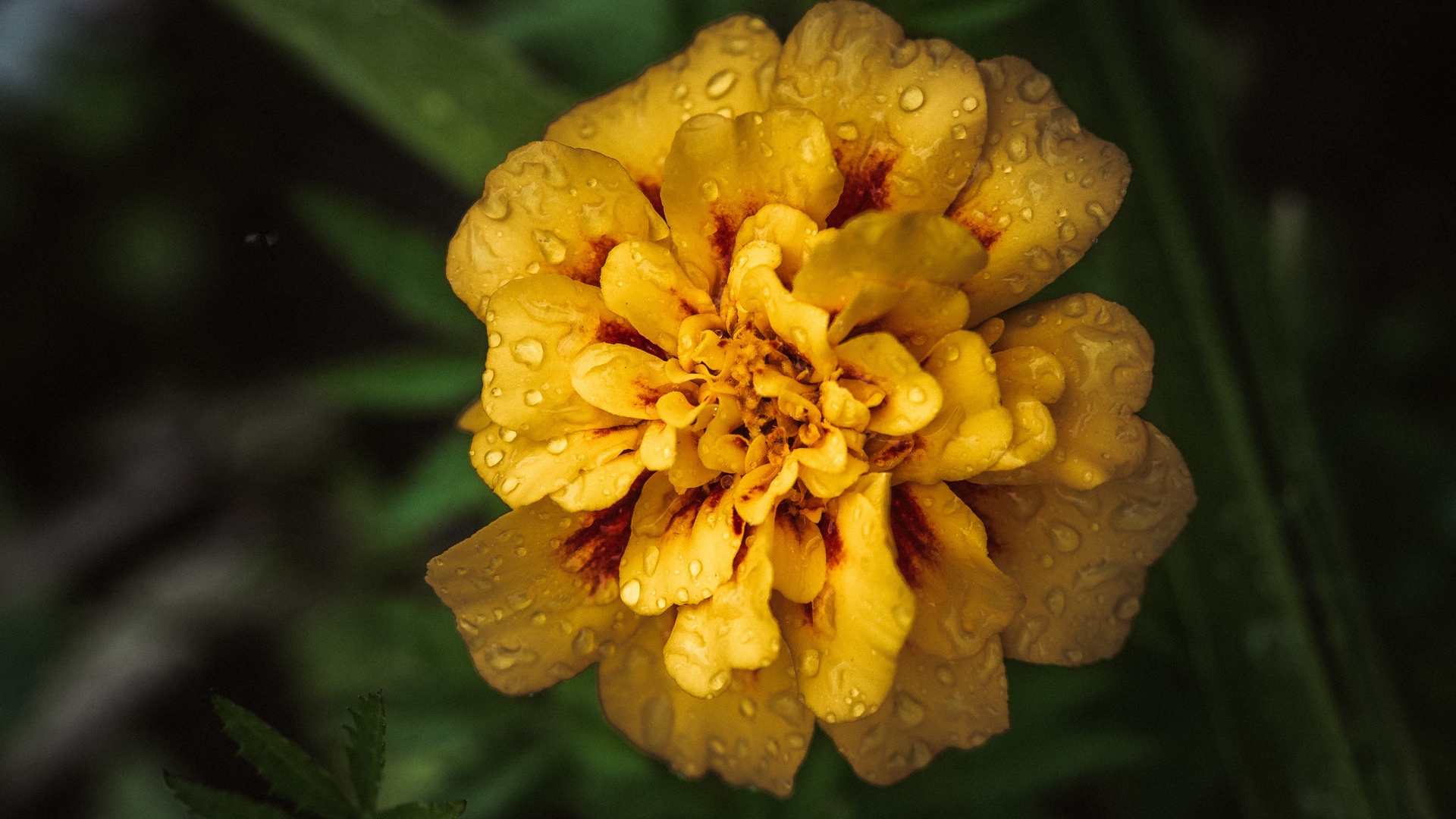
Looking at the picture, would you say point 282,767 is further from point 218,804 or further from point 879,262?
point 879,262

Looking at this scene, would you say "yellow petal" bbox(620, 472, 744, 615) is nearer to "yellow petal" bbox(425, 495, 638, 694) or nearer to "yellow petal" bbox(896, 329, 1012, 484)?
"yellow petal" bbox(425, 495, 638, 694)

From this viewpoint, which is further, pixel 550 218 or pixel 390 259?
pixel 390 259

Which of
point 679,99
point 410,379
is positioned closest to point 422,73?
point 410,379

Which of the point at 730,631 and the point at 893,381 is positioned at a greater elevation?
the point at 893,381

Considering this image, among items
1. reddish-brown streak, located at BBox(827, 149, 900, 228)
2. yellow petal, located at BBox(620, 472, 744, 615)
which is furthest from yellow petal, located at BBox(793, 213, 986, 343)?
yellow petal, located at BBox(620, 472, 744, 615)

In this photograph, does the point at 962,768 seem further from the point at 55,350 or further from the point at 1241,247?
the point at 55,350

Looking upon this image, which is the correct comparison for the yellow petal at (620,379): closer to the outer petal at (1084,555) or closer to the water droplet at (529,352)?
the water droplet at (529,352)

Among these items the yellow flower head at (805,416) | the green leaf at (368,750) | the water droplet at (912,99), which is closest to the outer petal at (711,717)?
the yellow flower head at (805,416)
